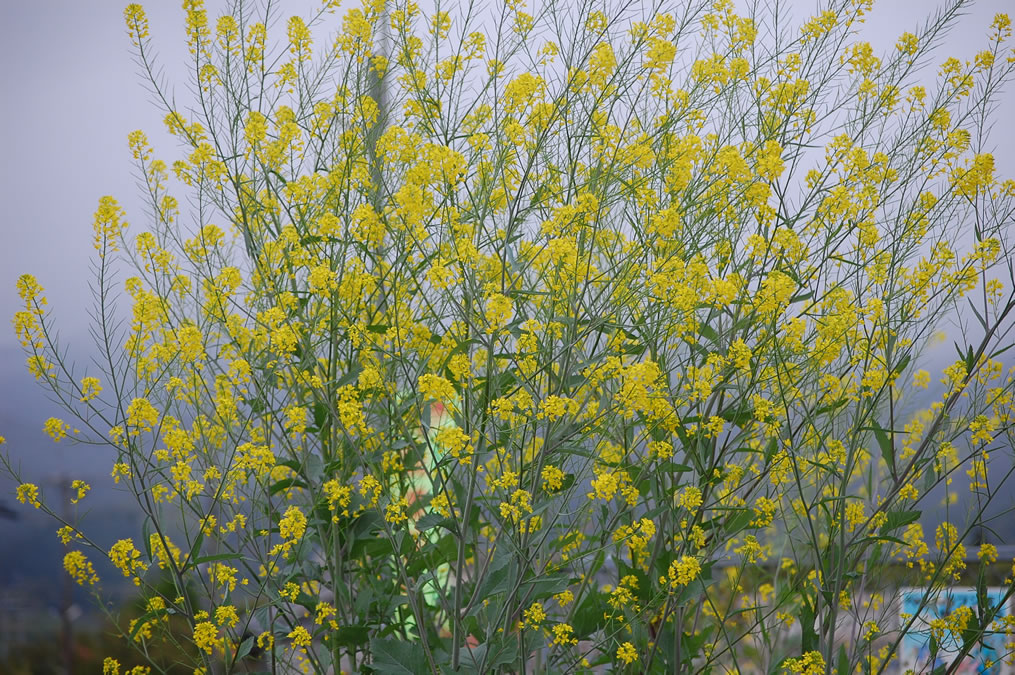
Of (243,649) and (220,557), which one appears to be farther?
(243,649)

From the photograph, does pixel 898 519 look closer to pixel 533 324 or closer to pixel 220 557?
pixel 533 324

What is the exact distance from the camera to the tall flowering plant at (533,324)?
4.78 feet

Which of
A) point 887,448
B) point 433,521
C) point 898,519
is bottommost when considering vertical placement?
point 898,519

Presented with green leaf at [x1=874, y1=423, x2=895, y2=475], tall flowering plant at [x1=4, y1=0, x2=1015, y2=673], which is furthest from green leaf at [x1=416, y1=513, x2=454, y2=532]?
green leaf at [x1=874, y1=423, x2=895, y2=475]

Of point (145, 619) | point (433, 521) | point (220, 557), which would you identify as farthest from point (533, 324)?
point (145, 619)

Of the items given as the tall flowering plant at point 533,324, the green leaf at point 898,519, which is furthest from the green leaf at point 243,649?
the green leaf at point 898,519

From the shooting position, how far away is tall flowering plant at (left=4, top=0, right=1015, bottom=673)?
1.46 metres

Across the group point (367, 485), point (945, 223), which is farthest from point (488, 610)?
point (945, 223)

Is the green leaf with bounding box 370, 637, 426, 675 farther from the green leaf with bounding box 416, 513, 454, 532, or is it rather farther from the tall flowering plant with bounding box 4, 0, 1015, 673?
the green leaf with bounding box 416, 513, 454, 532

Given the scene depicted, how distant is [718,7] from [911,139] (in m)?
0.53

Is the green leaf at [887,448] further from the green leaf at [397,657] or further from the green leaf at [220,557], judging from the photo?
the green leaf at [220,557]

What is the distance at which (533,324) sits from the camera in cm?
137

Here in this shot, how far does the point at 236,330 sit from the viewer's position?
5.58 feet

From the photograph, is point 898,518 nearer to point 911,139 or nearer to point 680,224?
point 680,224
